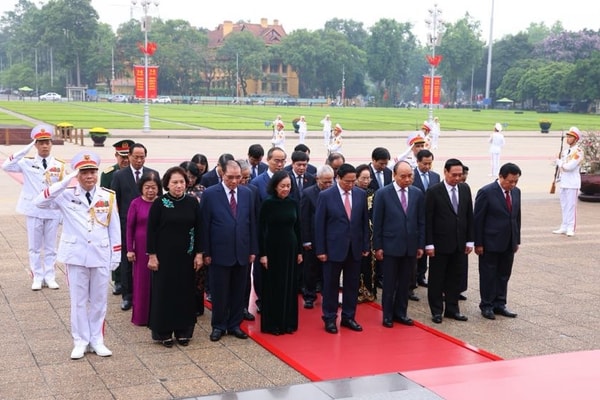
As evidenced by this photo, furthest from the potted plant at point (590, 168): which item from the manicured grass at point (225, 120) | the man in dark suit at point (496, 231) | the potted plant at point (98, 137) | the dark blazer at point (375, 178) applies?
the manicured grass at point (225, 120)

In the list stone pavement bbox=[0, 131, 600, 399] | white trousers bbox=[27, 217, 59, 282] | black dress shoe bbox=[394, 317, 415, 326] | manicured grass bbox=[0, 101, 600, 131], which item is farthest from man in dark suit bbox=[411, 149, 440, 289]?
manicured grass bbox=[0, 101, 600, 131]

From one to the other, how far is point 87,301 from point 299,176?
9.37ft

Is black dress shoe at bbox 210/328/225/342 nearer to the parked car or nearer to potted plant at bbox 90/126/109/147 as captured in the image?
potted plant at bbox 90/126/109/147

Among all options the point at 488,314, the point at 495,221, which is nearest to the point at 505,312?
the point at 488,314

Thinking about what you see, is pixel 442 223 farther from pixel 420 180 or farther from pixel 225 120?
pixel 225 120

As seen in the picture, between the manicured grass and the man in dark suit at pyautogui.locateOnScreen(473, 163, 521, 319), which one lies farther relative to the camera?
the manicured grass

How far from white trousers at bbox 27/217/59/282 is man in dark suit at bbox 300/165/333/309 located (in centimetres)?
289

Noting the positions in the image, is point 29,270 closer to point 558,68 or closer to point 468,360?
point 468,360

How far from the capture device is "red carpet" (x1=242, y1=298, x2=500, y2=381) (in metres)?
5.63

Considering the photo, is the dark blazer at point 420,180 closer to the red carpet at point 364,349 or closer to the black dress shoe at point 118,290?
the red carpet at point 364,349

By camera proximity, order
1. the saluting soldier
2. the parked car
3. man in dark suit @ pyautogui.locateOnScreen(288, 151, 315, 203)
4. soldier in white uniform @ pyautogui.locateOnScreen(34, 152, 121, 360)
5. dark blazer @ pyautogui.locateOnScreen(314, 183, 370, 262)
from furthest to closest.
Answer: the parked car → man in dark suit @ pyautogui.locateOnScreen(288, 151, 315, 203) → the saluting soldier → dark blazer @ pyautogui.locateOnScreen(314, 183, 370, 262) → soldier in white uniform @ pyautogui.locateOnScreen(34, 152, 121, 360)

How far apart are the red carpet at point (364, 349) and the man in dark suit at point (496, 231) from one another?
0.94 metres

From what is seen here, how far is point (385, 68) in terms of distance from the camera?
114m

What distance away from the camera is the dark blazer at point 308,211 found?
710 centimetres
